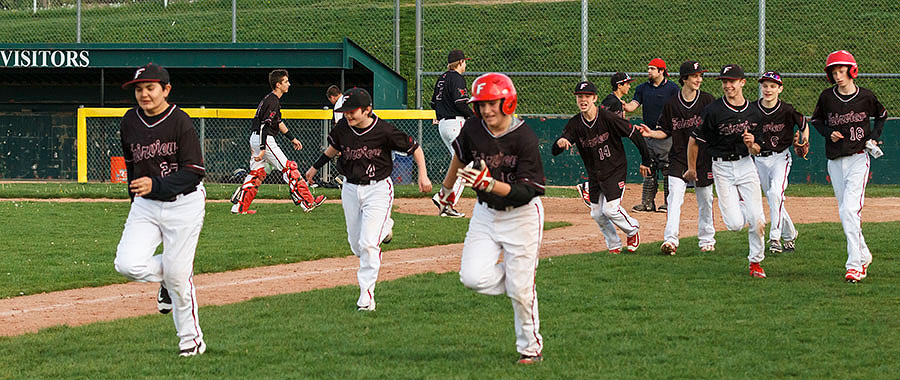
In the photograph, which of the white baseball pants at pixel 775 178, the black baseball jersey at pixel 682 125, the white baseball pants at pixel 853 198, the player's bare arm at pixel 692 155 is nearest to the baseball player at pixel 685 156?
the black baseball jersey at pixel 682 125

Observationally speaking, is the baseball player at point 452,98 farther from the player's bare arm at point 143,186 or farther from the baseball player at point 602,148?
the player's bare arm at point 143,186

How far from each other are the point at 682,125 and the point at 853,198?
2.50m

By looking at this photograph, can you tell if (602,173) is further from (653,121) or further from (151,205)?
(151,205)

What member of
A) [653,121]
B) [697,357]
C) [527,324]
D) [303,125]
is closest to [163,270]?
[527,324]

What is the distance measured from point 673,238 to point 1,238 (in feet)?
25.0

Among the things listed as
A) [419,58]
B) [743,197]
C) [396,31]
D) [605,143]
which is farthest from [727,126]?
[396,31]

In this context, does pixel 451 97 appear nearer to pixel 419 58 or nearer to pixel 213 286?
pixel 213 286

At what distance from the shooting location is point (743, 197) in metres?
9.46

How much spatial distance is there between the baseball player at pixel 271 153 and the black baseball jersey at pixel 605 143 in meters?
5.27

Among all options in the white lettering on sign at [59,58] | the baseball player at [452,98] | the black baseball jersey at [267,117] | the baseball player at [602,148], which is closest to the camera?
the baseball player at [602,148]

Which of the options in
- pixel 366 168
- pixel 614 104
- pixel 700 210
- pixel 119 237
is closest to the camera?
pixel 366 168

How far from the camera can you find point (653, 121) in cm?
1381

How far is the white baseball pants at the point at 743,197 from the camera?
914 cm

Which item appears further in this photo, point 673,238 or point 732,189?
point 673,238
